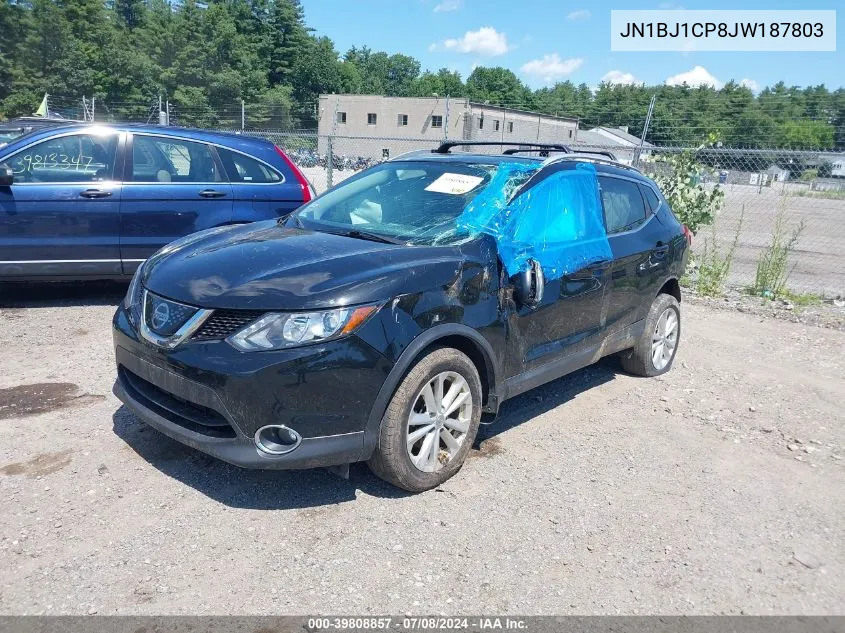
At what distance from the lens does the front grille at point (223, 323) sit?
3.05m

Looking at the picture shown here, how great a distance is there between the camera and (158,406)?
339 cm

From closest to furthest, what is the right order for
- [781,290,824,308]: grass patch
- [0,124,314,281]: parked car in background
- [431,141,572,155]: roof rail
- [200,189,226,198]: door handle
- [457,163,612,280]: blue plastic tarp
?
[457,163,612,280]: blue plastic tarp
[431,141,572,155]: roof rail
[0,124,314,281]: parked car in background
[200,189,226,198]: door handle
[781,290,824,308]: grass patch

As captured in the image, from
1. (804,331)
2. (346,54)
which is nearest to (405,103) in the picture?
(804,331)

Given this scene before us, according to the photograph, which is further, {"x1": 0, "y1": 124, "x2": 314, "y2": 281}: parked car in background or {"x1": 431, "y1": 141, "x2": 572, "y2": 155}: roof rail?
{"x1": 0, "y1": 124, "x2": 314, "y2": 281}: parked car in background

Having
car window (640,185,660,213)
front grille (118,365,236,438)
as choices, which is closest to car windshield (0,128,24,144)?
front grille (118,365,236,438)

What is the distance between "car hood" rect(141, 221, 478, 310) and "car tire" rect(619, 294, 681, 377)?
248 centimetres

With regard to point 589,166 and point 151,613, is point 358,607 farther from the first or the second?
point 589,166

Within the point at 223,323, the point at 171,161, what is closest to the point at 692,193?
the point at 171,161

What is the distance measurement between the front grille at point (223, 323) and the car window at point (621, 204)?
2.76 meters

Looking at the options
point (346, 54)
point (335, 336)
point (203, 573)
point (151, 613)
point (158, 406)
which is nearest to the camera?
point (151, 613)

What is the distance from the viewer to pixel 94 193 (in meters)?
6.14

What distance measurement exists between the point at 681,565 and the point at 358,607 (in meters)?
1.50

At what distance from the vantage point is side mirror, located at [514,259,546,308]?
3.83m

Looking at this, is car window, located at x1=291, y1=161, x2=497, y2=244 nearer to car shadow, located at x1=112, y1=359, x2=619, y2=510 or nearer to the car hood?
the car hood
